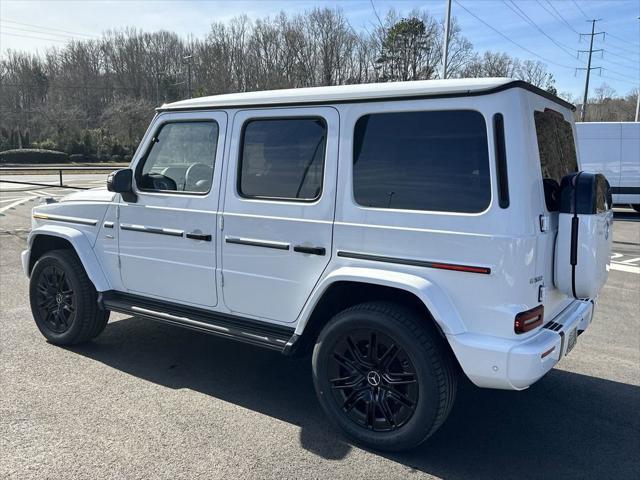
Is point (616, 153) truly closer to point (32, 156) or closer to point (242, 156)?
point (242, 156)

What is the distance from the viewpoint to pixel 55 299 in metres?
4.90

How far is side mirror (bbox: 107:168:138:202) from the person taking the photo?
426 cm

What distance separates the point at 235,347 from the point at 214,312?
110 cm

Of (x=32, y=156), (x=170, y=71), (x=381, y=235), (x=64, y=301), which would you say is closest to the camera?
(x=381, y=235)

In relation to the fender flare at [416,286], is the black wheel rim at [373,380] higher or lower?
lower

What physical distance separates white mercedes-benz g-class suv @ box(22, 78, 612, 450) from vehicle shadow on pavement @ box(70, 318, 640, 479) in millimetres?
354

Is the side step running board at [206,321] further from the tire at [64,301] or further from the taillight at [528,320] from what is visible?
the taillight at [528,320]

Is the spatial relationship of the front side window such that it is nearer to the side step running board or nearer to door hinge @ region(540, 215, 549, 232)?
the side step running board

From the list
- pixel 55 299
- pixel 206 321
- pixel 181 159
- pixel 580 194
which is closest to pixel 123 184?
pixel 181 159

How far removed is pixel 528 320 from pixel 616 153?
1508 cm

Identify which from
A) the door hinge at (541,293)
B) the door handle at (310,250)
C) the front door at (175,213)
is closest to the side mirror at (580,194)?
the door hinge at (541,293)

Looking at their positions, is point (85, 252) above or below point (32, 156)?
above

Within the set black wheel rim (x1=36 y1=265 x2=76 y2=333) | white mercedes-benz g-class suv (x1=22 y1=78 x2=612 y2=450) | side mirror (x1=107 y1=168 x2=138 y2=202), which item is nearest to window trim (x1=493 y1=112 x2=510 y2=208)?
white mercedes-benz g-class suv (x1=22 y1=78 x2=612 y2=450)

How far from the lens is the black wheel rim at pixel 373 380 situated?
321cm
